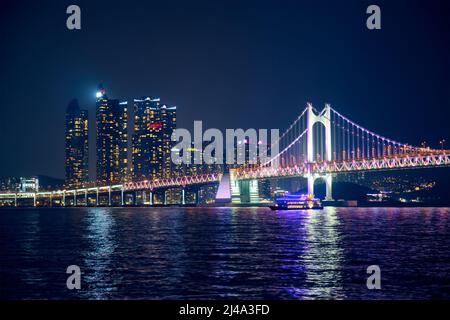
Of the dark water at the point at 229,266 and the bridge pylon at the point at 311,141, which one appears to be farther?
the bridge pylon at the point at 311,141

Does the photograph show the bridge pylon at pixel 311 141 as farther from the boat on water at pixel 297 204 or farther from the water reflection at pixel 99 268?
the water reflection at pixel 99 268

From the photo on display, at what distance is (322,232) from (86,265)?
23038mm

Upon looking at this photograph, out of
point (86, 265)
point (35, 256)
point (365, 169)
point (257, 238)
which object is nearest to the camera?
point (86, 265)

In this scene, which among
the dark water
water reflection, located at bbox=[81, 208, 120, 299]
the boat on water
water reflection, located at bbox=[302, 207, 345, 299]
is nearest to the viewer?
water reflection, located at bbox=[302, 207, 345, 299]

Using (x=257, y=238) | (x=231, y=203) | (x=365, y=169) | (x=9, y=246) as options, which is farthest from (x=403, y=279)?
(x=231, y=203)

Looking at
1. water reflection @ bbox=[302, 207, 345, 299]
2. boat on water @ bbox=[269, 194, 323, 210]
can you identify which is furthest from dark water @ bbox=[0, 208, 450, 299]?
boat on water @ bbox=[269, 194, 323, 210]

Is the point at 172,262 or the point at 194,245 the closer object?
the point at 172,262

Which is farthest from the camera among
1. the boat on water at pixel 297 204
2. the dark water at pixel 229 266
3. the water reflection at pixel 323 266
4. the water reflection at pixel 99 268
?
the boat on water at pixel 297 204

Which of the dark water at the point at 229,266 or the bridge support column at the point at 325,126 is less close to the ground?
the bridge support column at the point at 325,126

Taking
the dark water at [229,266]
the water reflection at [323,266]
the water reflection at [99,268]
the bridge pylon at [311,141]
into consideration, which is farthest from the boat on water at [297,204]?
the water reflection at [99,268]

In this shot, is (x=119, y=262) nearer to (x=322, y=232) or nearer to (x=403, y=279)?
(x=403, y=279)

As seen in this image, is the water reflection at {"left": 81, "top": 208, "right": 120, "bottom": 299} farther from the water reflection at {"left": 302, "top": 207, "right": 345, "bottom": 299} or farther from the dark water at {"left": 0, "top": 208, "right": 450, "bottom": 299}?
the water reflection at {"left": 302, "top": 207, "right": 345, "bottom": 299}

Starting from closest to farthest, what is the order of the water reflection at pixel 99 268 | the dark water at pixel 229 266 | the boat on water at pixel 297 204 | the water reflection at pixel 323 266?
the water reflection at pixel 323 266 < the dark water at pixel 229 266 < the water reflection at pixel 99 268 < the boat on water at pixel 297 204

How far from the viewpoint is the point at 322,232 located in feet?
160
